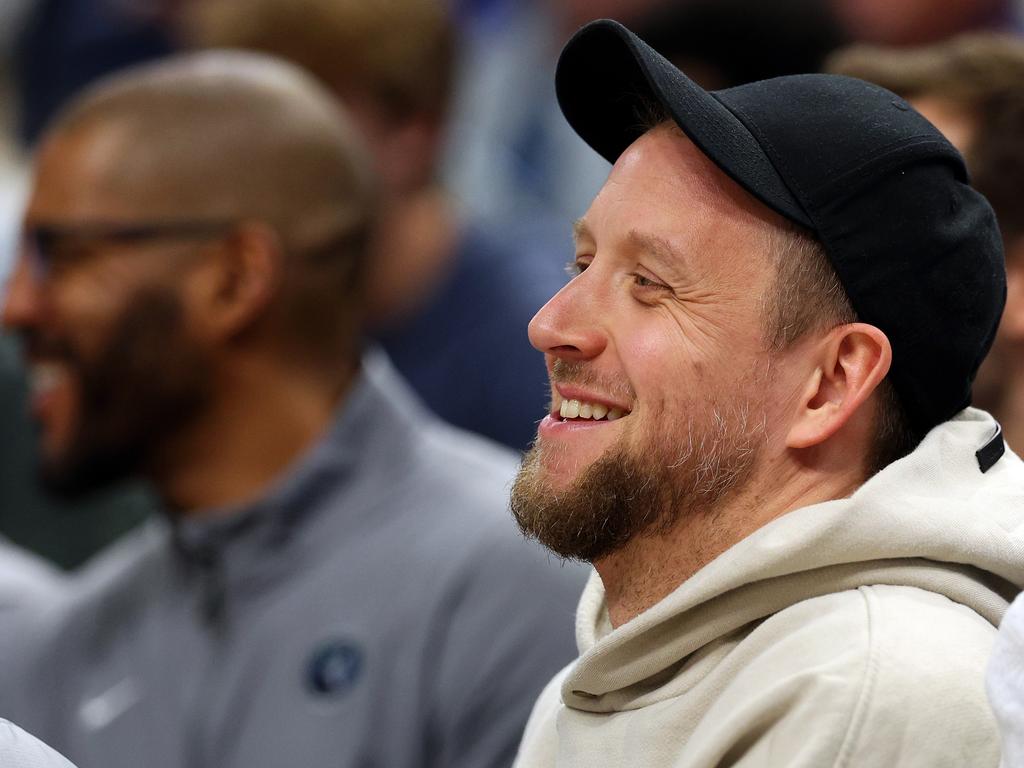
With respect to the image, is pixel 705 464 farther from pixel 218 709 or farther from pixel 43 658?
pixel 43 658

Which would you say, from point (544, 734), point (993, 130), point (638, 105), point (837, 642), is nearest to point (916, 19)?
point (993, 130)

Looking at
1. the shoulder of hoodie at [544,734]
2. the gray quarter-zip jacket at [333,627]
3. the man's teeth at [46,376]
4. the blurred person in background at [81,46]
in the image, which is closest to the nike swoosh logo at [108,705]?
the gray quarter-zip jacket at [333,627]

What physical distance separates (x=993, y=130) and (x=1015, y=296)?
0.30 metres

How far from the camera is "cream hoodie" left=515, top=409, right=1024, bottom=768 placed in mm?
1788

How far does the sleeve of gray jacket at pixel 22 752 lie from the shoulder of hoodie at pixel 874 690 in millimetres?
688

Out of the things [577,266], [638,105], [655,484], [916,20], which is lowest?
→ [916,20]

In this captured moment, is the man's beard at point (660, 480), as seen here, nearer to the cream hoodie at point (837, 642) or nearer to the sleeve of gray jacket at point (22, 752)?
the cream hoodie at point (837, 642)

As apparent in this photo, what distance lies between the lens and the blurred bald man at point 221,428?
3406 millimetres

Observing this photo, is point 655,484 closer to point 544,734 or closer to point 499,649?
point 544,734

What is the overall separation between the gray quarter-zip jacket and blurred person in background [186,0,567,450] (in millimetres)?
616

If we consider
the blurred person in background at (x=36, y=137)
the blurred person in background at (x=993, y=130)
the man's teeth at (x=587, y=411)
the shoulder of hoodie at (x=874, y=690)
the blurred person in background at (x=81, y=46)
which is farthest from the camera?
the blurred person in background at (x=81, y=46)

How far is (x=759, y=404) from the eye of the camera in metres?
2.10

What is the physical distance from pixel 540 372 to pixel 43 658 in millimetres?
1324

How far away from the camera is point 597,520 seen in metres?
2.08
